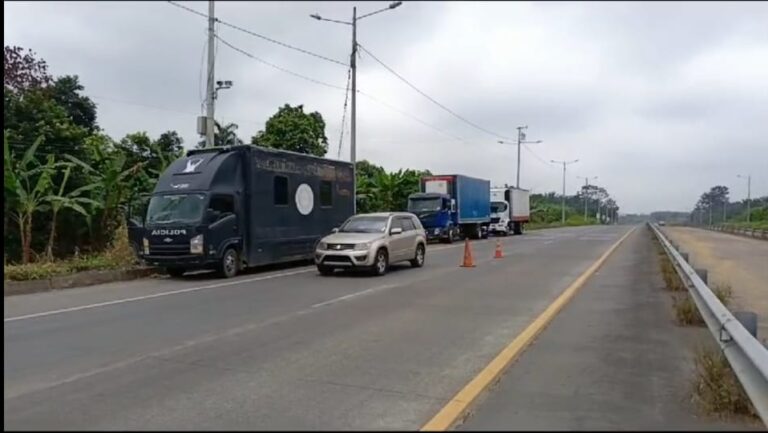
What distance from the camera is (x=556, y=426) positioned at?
17.0 feet

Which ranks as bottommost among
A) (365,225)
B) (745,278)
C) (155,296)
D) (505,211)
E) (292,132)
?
(155,296)

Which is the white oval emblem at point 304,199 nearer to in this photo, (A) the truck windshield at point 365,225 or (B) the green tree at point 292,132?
(A) the truck windshield at point 365,225

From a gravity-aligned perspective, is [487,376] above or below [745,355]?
below

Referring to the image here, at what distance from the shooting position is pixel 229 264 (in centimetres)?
1789

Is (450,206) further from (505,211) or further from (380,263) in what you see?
(380,263)

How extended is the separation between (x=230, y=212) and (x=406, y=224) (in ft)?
16.6

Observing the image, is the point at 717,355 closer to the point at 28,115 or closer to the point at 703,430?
the point at 703,430

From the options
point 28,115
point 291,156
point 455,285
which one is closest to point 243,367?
point 455,285

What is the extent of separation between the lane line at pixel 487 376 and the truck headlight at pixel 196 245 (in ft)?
28.3

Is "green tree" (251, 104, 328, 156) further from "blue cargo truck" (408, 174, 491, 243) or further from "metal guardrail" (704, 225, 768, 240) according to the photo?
"metal guardrail" (704, 225, 768, 240)

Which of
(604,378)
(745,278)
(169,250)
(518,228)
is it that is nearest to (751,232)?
(518,228)

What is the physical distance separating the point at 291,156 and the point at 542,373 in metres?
14.4

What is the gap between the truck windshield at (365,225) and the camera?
62.3 feet

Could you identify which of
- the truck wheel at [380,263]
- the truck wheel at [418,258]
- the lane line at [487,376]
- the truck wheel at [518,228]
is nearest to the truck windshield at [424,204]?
the truck wheel at [418,258]
